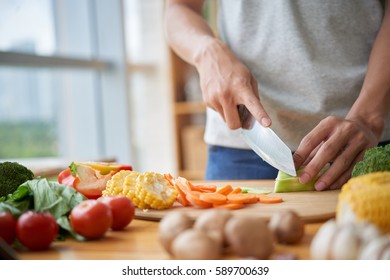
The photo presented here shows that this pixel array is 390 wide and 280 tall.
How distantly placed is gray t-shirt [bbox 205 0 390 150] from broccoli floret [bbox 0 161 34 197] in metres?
0.82

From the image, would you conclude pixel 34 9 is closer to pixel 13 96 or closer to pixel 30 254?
pixel 13 96

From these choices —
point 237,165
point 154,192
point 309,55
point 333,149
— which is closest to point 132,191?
point 154,192

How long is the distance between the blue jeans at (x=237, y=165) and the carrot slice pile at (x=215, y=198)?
1.62ft

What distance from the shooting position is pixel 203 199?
Result: 1.31 metres

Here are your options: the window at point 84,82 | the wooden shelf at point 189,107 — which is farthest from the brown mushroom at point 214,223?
the wooden shelf at point 189,107

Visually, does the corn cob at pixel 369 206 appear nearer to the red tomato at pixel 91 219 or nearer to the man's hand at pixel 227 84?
the red tomato at pixel 91 219

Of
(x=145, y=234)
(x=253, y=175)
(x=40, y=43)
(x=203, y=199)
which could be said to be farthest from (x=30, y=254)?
(x=40, y=43)

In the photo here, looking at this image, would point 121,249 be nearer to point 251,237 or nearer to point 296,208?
point 251,237

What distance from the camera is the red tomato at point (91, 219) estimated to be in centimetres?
106

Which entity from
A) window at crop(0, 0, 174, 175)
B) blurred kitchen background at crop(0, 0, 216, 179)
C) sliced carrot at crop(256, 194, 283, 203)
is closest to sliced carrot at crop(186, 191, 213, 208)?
sliced carrot at crop(256, 194, 283, 203)

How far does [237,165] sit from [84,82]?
2457 millimetres

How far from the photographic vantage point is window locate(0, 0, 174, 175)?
11.4ft

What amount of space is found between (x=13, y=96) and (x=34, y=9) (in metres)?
0.57

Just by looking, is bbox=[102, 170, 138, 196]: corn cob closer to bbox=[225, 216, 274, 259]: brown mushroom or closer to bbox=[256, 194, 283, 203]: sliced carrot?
bbox=[256, 194, 283, 203]: sliced carrot
